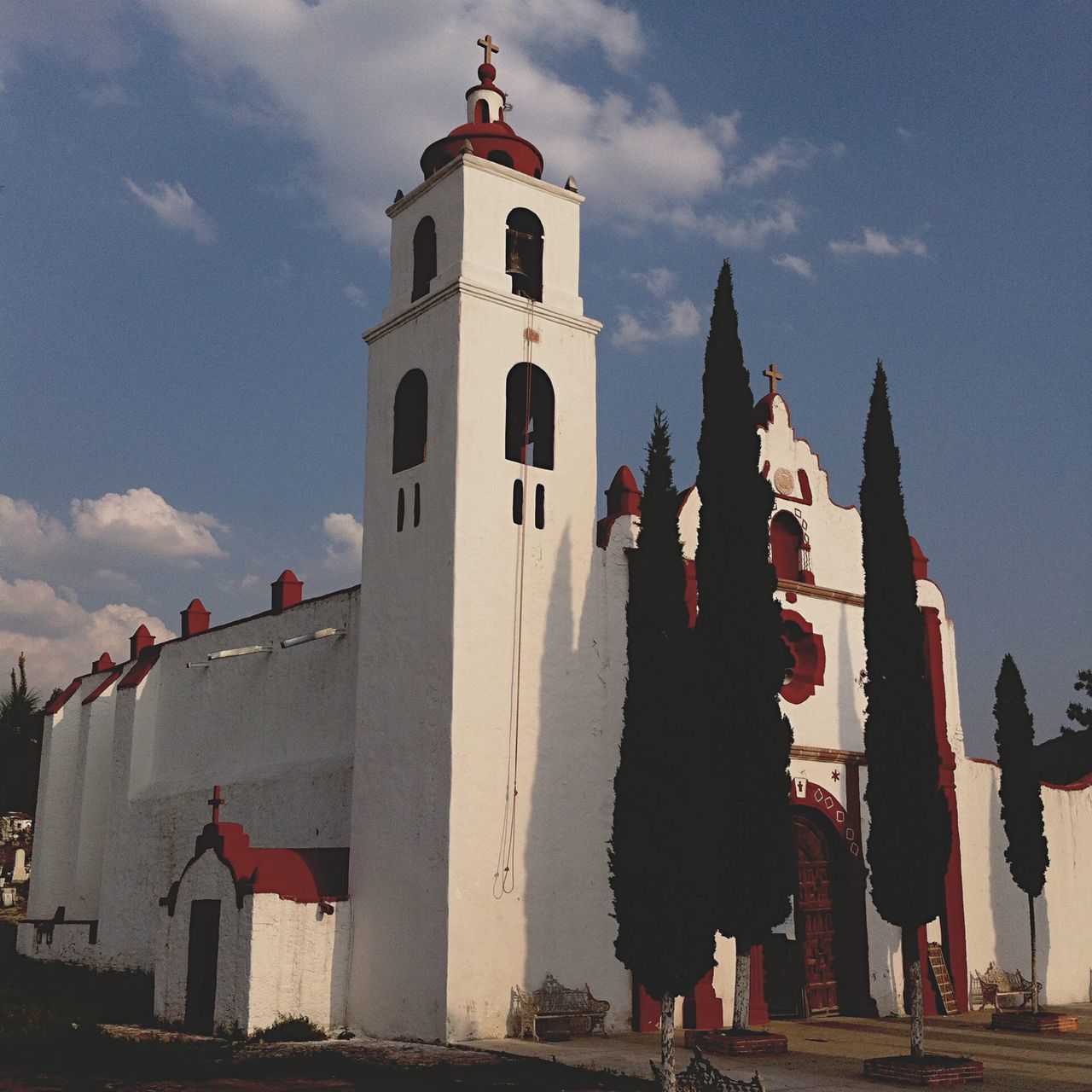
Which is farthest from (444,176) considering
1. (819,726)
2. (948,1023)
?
(948,1023)

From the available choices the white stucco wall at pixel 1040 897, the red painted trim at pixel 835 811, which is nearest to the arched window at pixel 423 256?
the red painted trim at pixel 835 811

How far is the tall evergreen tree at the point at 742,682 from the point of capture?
16.8 m

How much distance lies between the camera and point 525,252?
2106 centimetres

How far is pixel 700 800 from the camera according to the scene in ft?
51.0

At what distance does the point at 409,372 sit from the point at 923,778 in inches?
396

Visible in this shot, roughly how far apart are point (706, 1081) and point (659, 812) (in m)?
3.83

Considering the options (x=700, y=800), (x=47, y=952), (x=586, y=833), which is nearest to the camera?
(x=700, y=800)

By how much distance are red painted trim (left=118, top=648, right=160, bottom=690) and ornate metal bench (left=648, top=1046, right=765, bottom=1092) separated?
1894 centimetres

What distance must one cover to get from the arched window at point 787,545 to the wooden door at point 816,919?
4.33m

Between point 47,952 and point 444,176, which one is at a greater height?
point 444,176

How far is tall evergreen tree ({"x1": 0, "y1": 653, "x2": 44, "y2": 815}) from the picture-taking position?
4553 centimetres

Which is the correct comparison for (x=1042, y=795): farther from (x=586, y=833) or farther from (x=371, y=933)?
(x=371, y=933)

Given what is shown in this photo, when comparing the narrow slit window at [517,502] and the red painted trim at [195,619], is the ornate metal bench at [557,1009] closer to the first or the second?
the narrow slit window at [517,502]

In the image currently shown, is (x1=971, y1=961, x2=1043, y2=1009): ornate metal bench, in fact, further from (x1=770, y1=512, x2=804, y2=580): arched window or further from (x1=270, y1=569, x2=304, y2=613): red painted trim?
(x1=270, y1=569, x2=304, y2=613): red painted trim
